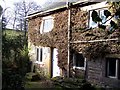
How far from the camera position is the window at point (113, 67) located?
12.2 metres

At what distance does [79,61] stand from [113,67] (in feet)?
9.40

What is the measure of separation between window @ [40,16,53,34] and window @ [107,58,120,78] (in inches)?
253

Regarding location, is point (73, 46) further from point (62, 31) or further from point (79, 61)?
point (62, 31)

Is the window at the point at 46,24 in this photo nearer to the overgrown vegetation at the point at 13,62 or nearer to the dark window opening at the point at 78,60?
the dark window opening at the point at 78,60

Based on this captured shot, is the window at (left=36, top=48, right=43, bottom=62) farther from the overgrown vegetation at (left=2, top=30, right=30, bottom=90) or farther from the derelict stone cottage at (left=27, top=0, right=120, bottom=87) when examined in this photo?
the overgrown vegetation at (left=2, top=30, right=30, bottom=90)

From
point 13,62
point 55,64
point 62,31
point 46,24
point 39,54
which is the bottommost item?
point 55,64

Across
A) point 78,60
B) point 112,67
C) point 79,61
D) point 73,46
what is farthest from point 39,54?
point 112,67

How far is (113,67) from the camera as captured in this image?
12523mm

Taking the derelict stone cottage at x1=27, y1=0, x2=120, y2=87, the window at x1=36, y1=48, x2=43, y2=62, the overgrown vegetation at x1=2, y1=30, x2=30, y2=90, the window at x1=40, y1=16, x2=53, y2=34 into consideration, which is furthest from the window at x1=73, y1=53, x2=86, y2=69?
the overgrown vegetation at x1=2, y1=30, x2=30, y2=90

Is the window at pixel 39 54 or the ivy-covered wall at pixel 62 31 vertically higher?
the ivy-covered wall at pixel 62 31

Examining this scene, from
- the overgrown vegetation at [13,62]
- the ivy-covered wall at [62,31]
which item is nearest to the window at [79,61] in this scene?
the ivy-covered wall at [62,31]

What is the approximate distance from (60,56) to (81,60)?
2.03 meters

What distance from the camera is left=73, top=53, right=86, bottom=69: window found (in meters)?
14.6

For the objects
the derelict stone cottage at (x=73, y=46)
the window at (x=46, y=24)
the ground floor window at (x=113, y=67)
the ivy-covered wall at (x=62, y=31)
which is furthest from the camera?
the window at (x=46, y=24)
